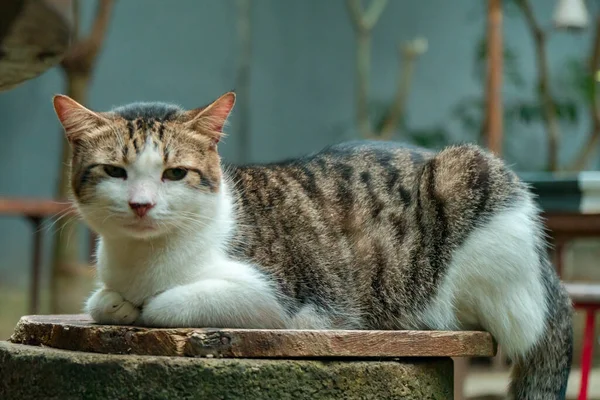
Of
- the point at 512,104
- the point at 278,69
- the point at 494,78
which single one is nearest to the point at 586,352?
the point at 494,78

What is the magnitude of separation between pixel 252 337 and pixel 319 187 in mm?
820

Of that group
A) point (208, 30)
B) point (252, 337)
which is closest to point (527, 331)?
point (252, 337)

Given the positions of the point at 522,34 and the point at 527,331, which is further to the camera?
the point at 522,34

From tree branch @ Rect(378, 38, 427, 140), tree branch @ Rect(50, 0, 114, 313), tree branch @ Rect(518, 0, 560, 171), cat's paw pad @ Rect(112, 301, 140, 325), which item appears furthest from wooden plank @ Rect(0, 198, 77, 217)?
tree branch @ Rect(518, 0, 560, 171)

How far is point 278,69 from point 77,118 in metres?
7.40

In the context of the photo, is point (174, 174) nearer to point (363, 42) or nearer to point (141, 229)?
point (141, 229)

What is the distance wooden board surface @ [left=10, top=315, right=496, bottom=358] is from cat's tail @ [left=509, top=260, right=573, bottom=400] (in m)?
0.44

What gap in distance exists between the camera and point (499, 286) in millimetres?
2838

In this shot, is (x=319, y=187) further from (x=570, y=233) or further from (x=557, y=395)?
(x=570, y=233)

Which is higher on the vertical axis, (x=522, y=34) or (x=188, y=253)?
(x=522, y=34)

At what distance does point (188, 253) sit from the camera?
2693mm

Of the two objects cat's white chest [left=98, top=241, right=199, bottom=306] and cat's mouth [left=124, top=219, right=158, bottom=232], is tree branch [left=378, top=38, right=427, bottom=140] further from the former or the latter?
cat's mouth [left=124, top=219, right=158, bottom=232]

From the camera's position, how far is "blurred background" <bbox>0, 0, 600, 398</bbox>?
8812mm

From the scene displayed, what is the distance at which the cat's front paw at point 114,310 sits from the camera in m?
2.61
